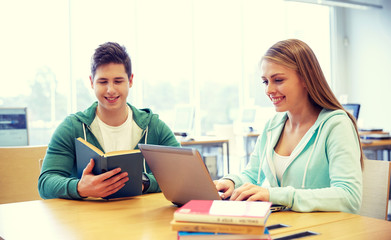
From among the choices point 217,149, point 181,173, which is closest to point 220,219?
point 181,173

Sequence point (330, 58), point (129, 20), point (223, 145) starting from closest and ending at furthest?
point (223, 145) < point (129, 20) < point (330, 58)

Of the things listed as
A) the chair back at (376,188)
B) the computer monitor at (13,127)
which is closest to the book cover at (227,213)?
the chair back at (376,188)

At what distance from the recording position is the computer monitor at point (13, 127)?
3.48 m

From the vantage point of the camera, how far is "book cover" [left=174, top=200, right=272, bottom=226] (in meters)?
0.77

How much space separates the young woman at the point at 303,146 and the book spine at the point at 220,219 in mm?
450

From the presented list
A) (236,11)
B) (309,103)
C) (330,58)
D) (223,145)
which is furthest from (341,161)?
(330,58)

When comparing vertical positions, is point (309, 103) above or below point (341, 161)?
above

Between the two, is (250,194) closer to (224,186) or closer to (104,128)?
(224,186)

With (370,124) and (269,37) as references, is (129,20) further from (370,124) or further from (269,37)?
(370,124)

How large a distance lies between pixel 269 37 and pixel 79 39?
3.97 m

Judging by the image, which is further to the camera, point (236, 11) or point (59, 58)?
point (236, 11)

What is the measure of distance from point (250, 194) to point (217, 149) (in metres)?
4.51

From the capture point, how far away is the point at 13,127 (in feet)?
11.7

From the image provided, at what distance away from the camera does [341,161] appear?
137cm
